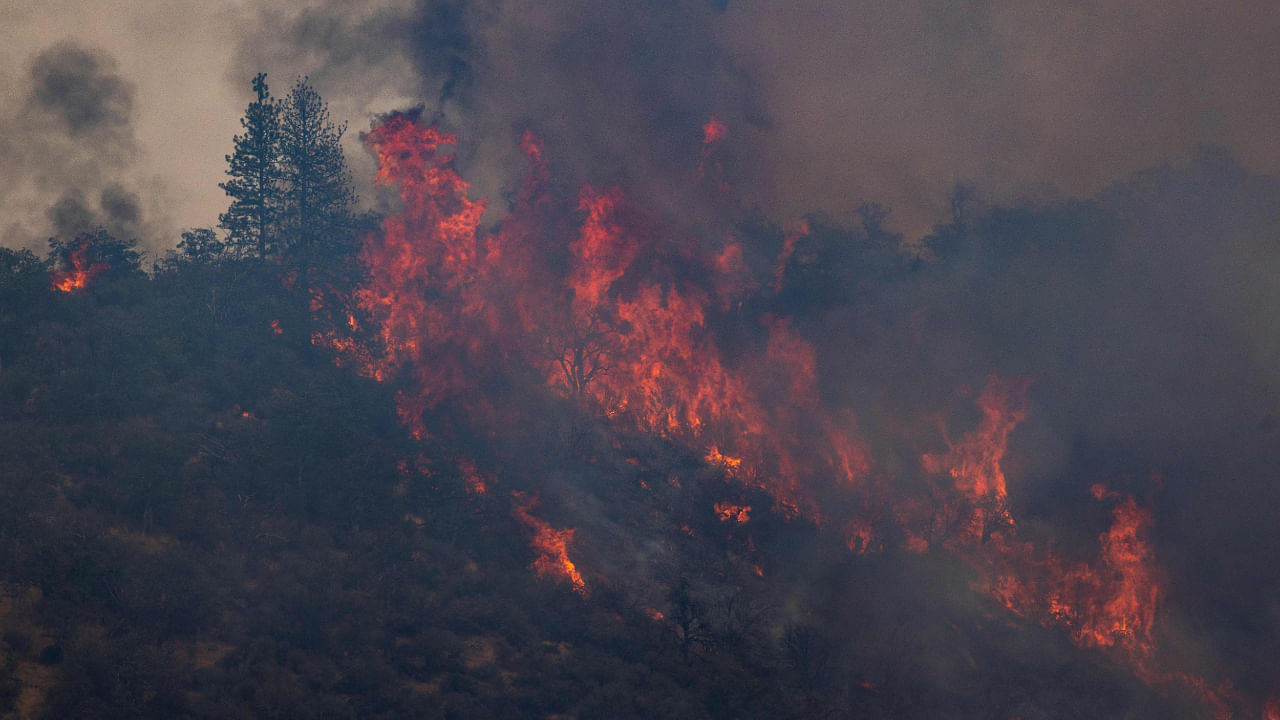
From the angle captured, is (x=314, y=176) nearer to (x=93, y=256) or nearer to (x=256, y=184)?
(x=256, y=184)

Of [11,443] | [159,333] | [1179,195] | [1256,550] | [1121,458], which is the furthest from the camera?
[1179,195]

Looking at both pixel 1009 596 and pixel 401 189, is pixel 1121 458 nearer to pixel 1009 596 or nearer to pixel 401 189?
pixel 1009 596

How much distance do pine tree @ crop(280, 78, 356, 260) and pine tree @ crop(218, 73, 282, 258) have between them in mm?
560

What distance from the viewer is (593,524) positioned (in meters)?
39.7

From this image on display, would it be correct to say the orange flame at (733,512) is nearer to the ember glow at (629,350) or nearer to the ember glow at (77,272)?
the ember glow at (629,350)

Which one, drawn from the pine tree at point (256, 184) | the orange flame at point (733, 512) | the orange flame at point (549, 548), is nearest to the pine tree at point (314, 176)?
the pine tree at point (256, 184)

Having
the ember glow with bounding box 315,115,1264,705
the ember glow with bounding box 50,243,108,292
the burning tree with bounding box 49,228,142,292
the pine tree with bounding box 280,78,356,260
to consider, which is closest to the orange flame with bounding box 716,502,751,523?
the ember glow with bounding box 315,115,1264,705

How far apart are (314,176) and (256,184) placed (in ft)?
11.6

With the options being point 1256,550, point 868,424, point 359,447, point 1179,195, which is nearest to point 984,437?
point 868,424

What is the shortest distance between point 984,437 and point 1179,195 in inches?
734

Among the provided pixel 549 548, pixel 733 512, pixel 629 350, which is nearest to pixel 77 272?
pixel 629 350

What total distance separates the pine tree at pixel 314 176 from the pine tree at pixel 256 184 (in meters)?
0.56

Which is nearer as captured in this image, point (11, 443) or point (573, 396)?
point (11, 443)

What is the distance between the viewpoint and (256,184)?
5156 centimetres
